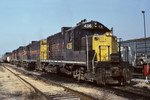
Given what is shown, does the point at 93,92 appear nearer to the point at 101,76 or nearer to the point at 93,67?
the point at 101,76

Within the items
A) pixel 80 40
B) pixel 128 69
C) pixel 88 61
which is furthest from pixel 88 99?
pixel 80 40

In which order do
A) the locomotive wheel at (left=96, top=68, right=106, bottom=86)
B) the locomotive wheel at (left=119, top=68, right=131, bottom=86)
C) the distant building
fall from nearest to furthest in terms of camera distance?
the locomotive wheel at (left=96, top=68, right=106, bottom=86), the locomotive wheel at (left=119, top=68, right=131, bottom=86), the distant building

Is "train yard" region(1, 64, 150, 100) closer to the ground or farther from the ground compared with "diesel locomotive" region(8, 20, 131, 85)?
closer to the ground

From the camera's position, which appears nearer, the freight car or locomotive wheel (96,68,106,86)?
locomotive wheel (96,68,106,86)

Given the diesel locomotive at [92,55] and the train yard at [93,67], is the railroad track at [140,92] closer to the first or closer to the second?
the train yard at [93,67]

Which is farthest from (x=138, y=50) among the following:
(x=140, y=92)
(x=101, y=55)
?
(x=140, y=92)

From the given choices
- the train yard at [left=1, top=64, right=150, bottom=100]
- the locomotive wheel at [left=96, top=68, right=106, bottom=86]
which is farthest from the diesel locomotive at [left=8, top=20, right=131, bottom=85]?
the train yard at [left=1, top=64, right=150, bottom=100]

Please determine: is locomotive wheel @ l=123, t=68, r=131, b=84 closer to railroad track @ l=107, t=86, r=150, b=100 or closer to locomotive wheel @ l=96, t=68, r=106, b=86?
railroad track @ l=107, t=86, r=150, b=100

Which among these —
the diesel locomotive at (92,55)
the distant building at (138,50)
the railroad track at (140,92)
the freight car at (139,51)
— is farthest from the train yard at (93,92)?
the distant building at (138,50)

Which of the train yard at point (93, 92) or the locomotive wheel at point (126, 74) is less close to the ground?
the locomotive wheel at point (126, 74)

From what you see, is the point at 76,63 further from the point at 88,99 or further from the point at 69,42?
the point at 88,99

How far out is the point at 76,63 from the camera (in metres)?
11.0

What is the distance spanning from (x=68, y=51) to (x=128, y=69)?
407 cm

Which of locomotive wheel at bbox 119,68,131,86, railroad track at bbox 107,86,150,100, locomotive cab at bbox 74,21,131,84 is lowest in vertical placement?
railroad track at bbox 107,86,150,100
